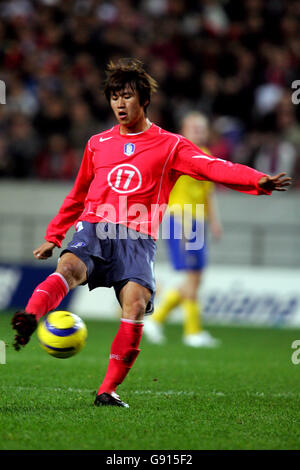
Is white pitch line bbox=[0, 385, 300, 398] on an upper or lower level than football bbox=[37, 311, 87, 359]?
lower

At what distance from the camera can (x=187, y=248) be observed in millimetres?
9539

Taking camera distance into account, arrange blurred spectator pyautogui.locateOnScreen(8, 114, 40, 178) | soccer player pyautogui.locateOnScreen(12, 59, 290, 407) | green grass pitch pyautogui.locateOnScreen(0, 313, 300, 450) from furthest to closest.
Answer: blurred spectator pyautogui.locateOnScreen(8, 114, 40, 178) < soccer player pyautogui.locateOnScreen(12, 59, 290, 407) < green grass pitch pyautogui.locateOnScreen(0, 313, 300, 450)

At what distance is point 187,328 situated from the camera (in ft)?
32.3

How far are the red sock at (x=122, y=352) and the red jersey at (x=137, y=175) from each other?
0.62 meters

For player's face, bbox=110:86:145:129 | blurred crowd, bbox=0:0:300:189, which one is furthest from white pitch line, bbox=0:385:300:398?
blurred crowd, bbox=0:0:300:189

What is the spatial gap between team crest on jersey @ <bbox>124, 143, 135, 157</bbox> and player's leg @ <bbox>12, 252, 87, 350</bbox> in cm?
79

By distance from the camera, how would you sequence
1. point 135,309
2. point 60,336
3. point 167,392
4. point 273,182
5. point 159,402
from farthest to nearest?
point 167,392, point 159,402, point 135,309, point 60,336, point 273,182

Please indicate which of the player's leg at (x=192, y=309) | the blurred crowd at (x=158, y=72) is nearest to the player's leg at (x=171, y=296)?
the player's leg at (x=192, y=309)

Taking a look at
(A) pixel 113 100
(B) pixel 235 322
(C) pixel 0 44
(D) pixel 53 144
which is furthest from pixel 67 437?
(C) pixel 0 44

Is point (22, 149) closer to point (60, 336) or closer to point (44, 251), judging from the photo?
point (44, 251)

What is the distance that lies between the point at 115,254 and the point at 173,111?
9967 mm

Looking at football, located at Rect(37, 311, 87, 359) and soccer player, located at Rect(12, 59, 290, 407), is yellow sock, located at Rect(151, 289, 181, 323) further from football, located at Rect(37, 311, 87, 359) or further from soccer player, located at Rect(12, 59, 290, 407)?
football, located at Rect(37, 311, 87, 359)

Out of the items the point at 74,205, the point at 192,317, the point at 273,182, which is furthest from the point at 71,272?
the point at 192,317

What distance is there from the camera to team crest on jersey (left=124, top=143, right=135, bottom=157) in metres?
5.14
